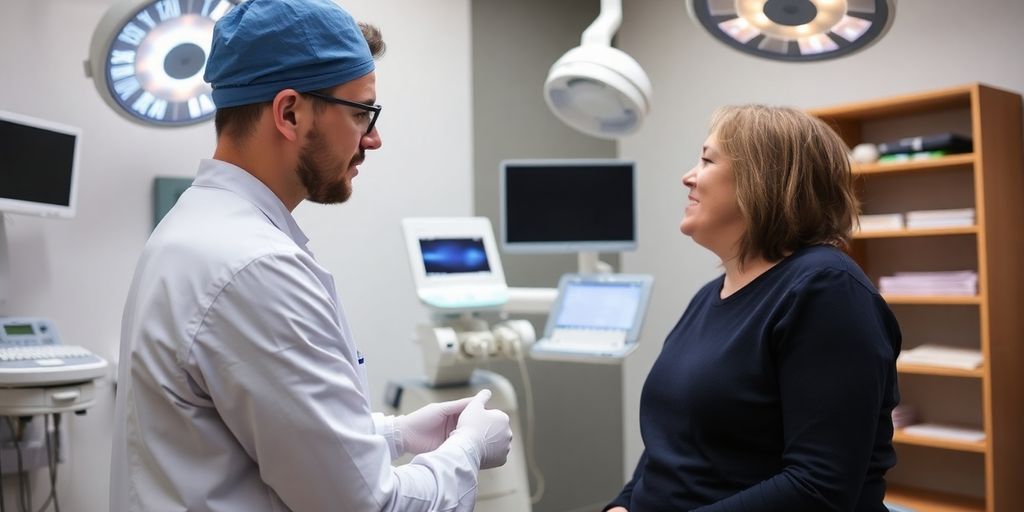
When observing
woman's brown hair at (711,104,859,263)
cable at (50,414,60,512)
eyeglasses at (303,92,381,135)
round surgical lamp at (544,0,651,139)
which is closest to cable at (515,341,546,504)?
Answer: round surgical lamp at (544,0,651,139)

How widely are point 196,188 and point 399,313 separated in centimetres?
231

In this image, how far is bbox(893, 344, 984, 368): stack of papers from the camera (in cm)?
279

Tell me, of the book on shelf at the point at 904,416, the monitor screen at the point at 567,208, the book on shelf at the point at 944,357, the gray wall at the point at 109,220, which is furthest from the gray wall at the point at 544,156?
the book on shelf at the point at 944,357

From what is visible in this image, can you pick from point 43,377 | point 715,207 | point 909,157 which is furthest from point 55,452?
point 909,157

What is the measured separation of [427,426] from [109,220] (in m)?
1.72

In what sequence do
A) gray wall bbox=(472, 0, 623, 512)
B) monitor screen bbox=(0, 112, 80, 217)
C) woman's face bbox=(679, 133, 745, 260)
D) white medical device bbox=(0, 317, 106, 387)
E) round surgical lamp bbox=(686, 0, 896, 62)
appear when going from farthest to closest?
gray wall bbox=(472, 0, 623, 512)
monitor screen bbox=(0, 112, 80, 217)
white medical device bbox=(0, 317, 106, 387)
round surgical lamp bbox=(686, 0, 896, 62)
woman's face bbox=(679, 133, 745, 260)

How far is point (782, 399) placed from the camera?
129cm

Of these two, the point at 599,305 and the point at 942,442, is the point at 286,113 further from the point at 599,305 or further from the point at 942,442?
the point at 942,442

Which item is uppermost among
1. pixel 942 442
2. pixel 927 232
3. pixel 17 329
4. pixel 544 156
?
pixel 544 156

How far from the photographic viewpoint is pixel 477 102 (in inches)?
145

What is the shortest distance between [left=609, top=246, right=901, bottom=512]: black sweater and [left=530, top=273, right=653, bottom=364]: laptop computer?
3.67ft

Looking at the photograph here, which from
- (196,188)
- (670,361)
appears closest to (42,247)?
(196,188)

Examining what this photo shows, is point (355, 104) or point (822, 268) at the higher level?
point (355, 104)

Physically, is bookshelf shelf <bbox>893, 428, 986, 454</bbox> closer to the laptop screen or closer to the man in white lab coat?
the laptop screen
